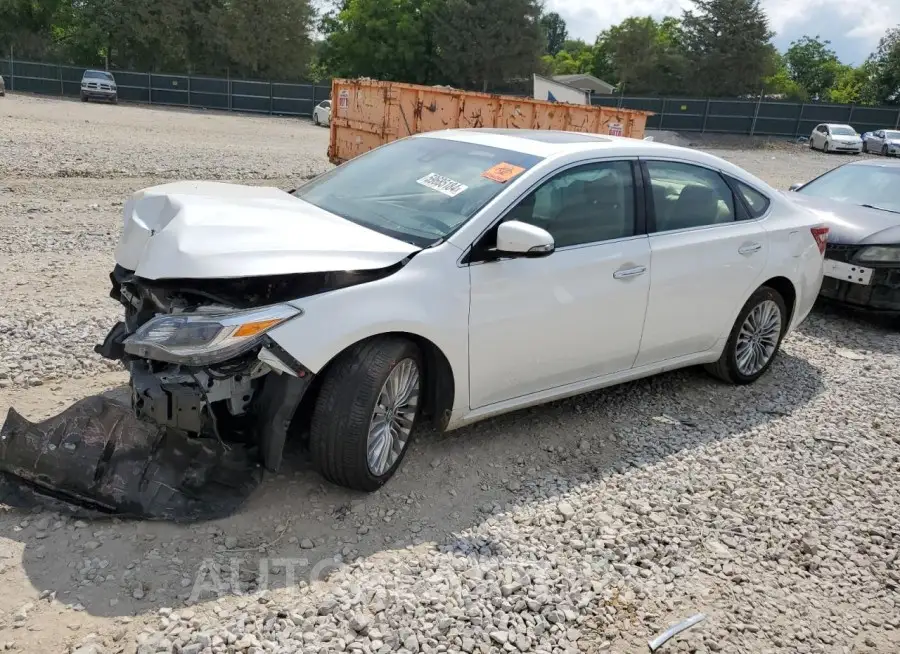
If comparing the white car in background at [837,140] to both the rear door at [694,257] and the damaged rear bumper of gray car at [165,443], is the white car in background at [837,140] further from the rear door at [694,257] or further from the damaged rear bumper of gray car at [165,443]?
the damaged rear bumper of gray car at [165,443]

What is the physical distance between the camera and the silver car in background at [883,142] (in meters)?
37.4

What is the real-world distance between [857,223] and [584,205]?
A: 452 cm

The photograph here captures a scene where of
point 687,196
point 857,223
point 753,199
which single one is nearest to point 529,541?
point 687,196

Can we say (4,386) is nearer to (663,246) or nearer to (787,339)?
(663,246)

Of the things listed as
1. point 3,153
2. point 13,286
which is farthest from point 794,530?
point 3,153

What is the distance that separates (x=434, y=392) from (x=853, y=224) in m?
5.58

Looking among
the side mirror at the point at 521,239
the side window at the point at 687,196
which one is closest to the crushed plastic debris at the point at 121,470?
the side mirror at the point at 521,239

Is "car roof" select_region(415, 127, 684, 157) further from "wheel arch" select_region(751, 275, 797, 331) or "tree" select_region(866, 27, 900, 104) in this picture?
"tree" select_region(866, 27, 900, 104)

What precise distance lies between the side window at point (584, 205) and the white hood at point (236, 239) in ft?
2.79

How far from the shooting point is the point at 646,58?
59.7 metres

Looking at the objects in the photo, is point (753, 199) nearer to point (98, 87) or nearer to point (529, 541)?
point (529, 541)

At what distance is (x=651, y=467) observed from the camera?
4418 millimetres

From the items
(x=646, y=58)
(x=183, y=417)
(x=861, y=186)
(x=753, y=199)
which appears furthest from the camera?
(x=646, y=58)

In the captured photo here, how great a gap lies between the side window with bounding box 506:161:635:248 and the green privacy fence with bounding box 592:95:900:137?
137ft
